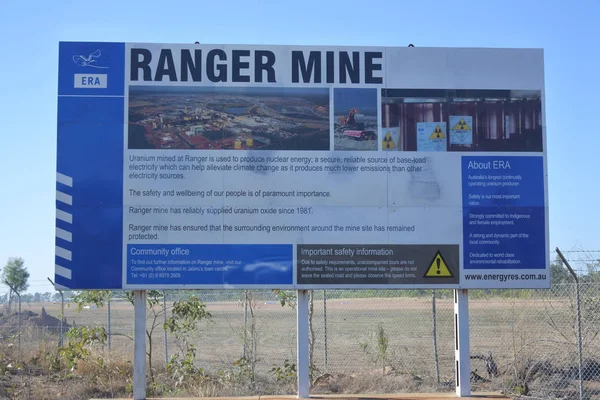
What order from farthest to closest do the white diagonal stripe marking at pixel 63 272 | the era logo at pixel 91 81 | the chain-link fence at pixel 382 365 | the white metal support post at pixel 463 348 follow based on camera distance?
the chain-link fence at pixel 382 365
the white metal support post at pixel 463 348
the era logo at pixel 91 81
the white diagonal stripe marking at pixel 63 272

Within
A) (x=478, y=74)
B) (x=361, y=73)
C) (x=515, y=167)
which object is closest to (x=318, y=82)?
(x=361, y=73)

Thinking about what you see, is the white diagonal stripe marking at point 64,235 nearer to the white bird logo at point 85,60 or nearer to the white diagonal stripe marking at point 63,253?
the white diagonal stripe marking at point 63,253

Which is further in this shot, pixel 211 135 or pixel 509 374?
pixel 509 374

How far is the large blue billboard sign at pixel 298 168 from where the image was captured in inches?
308

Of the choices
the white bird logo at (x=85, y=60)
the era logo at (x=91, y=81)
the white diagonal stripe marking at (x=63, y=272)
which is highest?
the white bird logo at (x=85, y=60)

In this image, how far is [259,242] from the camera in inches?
310

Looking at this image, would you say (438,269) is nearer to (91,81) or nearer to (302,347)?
(302,347)

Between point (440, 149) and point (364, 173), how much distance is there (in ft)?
3.04

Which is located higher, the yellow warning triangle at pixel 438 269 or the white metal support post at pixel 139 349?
the yellow warning triangle at pixel 438 269

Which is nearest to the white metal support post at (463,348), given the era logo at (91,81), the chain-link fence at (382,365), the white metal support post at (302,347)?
the white metal support post at (302,347)

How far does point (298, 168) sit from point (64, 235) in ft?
8.95

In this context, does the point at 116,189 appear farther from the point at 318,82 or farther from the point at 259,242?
the point at 318,82

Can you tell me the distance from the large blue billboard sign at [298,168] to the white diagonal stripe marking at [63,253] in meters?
0.02

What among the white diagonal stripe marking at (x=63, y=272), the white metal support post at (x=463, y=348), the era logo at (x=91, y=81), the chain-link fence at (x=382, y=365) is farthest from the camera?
the chain-link fence at (x=382, y=365)
